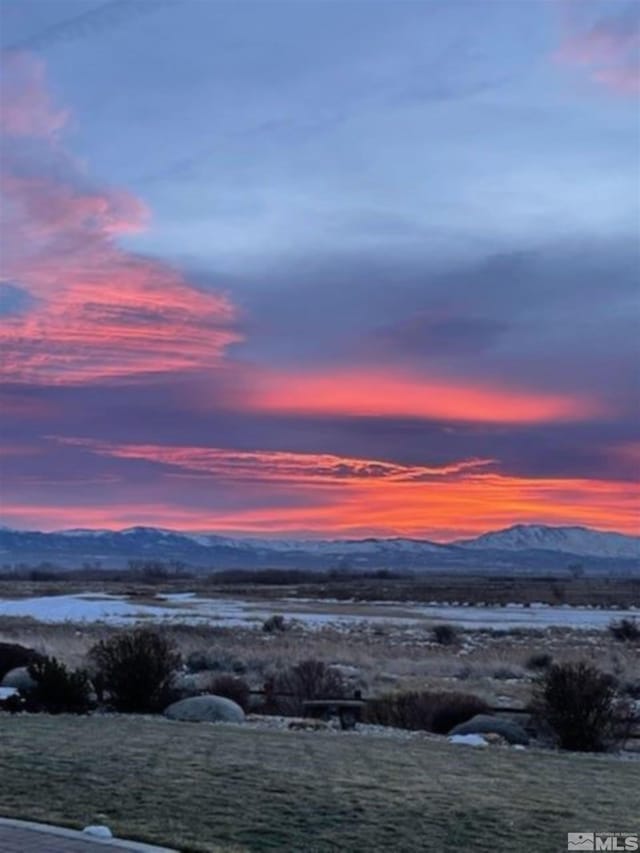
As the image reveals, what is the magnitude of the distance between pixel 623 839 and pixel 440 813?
4.95 feet

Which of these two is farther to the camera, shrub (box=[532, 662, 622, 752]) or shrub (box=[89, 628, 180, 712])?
shrub (box=[89, 628, 180, 712])

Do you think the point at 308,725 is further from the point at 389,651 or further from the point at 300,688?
the point at 389,651

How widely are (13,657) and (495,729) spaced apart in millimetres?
10922

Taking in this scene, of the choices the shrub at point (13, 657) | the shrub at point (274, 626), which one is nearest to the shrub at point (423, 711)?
the shrub at point (13, 657)

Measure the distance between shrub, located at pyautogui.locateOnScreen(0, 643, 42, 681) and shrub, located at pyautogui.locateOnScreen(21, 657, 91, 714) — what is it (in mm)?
4943

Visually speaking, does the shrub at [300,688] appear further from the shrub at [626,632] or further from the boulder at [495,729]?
the shrub at [626,632]

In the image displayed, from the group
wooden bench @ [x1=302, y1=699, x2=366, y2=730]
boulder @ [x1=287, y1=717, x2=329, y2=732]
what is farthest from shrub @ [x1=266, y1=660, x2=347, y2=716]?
boulder @ [x1=287, y1=717, x2=329, y2=732]

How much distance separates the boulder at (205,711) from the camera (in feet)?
58.8

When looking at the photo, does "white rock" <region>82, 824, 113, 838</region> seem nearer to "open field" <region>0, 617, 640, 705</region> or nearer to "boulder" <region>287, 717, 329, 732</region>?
"boulder" <region>287, 717, 329, 732</region>

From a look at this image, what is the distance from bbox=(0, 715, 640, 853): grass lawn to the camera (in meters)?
9.09

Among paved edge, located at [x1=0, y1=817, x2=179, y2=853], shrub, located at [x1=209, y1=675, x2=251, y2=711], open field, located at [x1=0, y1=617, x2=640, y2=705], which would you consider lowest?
open field, located at [x1=0, y1=617, x2=640, y2=705]

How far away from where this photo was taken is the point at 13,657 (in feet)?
80.4

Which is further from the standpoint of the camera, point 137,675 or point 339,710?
point 137,675

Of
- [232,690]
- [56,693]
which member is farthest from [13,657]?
[56,693]
